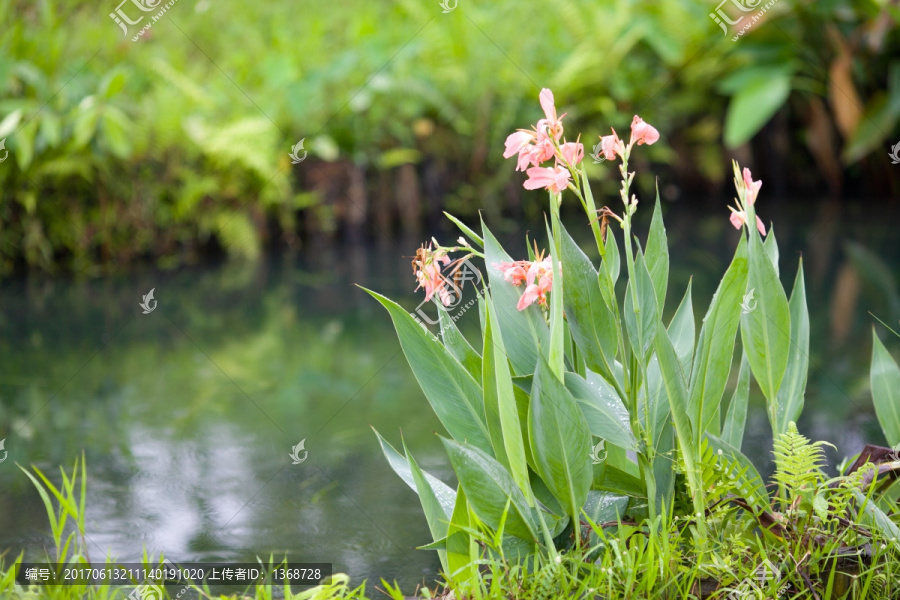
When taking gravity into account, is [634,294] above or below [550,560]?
above

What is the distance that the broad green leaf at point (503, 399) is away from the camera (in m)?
1.21

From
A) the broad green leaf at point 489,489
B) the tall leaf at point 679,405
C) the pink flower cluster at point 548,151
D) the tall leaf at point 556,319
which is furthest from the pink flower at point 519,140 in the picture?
the broad green leaf at point 489,489

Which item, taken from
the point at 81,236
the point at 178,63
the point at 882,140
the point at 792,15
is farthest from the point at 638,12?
the point at 81,236

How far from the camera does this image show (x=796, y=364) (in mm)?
1523

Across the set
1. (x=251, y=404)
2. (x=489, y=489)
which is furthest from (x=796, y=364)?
(x=251, y=404)

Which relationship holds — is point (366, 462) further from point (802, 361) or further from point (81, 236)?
point (81, 236)

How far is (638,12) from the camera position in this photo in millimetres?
6645

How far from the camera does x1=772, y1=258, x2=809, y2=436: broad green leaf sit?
1521 mm

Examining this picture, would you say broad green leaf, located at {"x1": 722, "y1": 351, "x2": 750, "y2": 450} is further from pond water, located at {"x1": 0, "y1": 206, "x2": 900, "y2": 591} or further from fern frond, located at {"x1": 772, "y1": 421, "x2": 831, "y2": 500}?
pond water, located at {"x1": 0, "y1": 206, "x2": 900, "y2": 591}

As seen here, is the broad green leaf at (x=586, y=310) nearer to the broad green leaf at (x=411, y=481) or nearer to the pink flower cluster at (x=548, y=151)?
the pink flower cluster at (x=548, y=151)

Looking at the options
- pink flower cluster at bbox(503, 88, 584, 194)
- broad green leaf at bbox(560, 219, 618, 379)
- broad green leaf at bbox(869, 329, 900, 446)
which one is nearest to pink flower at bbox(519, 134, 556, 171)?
pink flower cluster at bbox(503, 88, 584, 194)

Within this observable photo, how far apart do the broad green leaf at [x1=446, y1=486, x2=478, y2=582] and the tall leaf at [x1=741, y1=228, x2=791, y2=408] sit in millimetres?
574

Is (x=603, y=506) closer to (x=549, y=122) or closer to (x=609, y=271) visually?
(x=609, y=271)

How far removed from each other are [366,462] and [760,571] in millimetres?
1280
